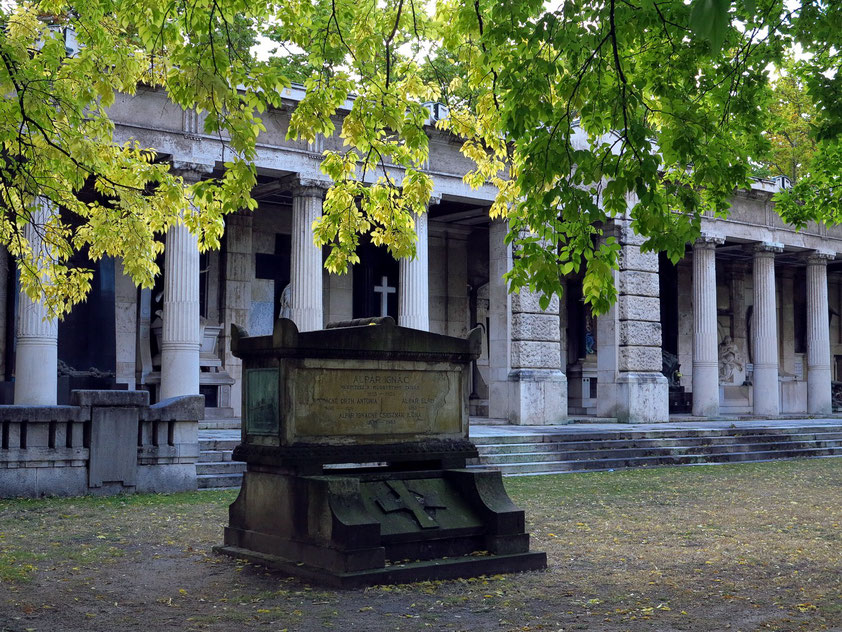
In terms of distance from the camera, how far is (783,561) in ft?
28.6

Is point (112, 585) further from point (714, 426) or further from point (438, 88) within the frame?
point (714, 426)

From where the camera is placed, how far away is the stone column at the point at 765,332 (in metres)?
29.7

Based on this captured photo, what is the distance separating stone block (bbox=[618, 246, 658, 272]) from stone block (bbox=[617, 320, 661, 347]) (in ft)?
4.64

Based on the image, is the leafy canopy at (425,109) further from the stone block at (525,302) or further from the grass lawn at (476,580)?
the stone block at (525,302)

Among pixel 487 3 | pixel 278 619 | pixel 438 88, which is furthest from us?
pixel 438 88

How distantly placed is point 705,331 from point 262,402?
21.6 metres

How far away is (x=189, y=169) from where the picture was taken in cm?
1877

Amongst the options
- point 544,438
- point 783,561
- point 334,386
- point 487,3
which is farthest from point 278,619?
point 544,438

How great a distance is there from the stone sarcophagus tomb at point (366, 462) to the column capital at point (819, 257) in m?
25.9

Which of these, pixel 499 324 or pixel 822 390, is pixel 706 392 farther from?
pixel 499 324

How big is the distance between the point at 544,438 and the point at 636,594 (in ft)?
39.5

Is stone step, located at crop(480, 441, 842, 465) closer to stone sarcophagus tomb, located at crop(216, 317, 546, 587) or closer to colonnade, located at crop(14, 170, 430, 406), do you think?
colonnade, located at crop(14, 170, 430, 406)

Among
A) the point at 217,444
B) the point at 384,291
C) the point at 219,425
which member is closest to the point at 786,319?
the point at 384,291

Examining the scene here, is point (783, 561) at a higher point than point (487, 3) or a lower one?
lower
